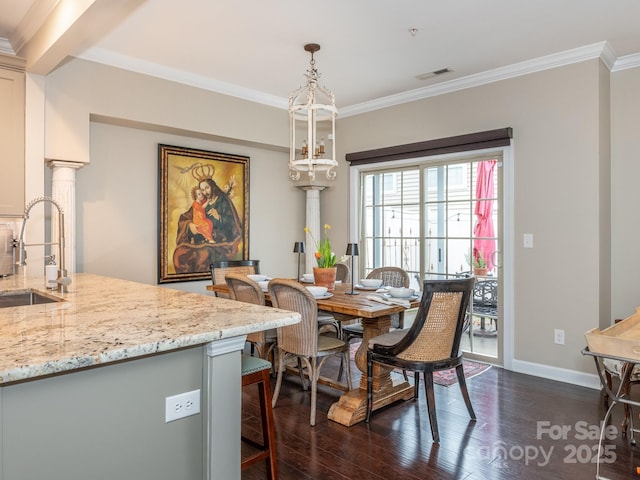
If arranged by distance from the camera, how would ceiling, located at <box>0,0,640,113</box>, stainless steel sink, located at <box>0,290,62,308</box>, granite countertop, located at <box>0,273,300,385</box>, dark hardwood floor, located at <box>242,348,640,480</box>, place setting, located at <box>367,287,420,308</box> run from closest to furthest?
granite countertop, located at <box>0,273,300,385</box> < dark hardwood floor, located at <box>242,348,640,480</box> < stainless steel sink, located at <box>0,290,62,308</box> < ceiling, located at <box>0,0,640,113</box> < place setting, located at <box>367,287,420,308</box>

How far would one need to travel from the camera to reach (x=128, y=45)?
371 centimetres

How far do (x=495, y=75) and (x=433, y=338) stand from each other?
2.77 metres

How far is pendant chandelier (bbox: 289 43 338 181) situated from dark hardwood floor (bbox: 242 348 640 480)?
6.05 ft

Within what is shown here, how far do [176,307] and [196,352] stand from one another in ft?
1.29

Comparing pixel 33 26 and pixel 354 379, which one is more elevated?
pixel 33 26

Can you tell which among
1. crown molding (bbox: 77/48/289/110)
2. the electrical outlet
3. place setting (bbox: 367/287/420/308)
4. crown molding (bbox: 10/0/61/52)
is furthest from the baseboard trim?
crown molding (bbox: 10/0/61/52)

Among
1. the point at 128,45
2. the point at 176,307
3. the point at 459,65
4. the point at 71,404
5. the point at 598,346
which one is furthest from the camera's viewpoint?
the point at 459,65

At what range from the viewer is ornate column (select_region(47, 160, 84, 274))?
371 centimetres

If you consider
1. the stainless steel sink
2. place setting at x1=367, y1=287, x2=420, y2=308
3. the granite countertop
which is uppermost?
the granite countertop

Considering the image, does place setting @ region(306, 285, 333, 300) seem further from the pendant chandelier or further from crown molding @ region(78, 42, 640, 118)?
crown molding @ region(78, 42, 640, 118)

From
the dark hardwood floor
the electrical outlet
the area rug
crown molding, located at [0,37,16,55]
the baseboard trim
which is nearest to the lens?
the electrical outlet

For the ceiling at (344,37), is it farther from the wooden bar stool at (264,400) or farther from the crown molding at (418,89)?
the wooden bar stool at (264,400)

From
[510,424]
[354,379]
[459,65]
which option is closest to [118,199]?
[354,379]

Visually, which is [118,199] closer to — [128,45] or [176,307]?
[128,45]
